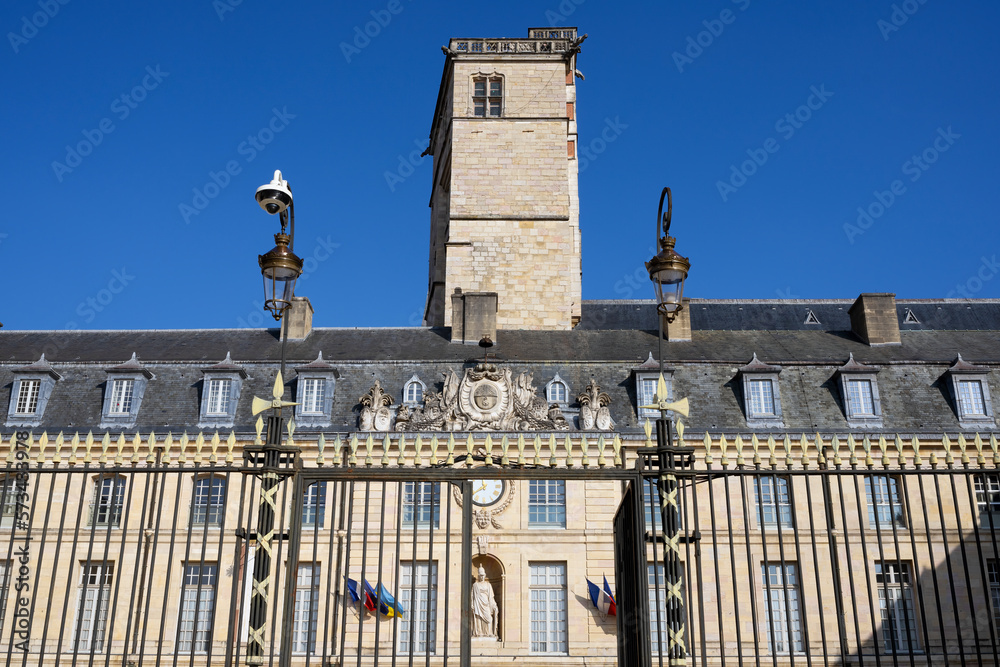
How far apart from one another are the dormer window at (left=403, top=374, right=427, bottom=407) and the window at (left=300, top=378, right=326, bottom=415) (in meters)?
2.09

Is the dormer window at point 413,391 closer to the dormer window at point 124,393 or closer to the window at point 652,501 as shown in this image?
the dormer window at point 124,393

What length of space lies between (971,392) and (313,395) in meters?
16.2

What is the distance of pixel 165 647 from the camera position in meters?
20.4

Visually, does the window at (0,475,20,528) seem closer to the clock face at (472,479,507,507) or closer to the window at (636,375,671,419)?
the clock face at (472,479,507,507)

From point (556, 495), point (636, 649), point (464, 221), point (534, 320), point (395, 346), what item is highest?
point (464, 221)

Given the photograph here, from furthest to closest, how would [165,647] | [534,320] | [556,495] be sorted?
1. [534,320]
2. [556,495]
3. [165,647]

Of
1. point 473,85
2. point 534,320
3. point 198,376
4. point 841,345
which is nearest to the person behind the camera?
point 198,376

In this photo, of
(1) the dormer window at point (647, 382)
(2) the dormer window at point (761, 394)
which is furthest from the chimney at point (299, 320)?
(2) the dormer window at point (761, 394)

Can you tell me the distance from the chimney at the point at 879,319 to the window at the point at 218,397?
56.5 feet

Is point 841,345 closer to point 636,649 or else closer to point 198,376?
point 198,376

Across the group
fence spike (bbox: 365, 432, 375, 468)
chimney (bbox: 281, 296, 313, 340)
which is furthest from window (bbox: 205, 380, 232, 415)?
fence spike (bbox: 365, 432, 375, 468)

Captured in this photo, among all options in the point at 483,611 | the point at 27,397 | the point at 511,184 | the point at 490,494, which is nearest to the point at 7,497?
the point at 483,611

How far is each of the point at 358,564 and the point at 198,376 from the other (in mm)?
7474

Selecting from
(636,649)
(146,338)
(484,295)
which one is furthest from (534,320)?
(636,649)
